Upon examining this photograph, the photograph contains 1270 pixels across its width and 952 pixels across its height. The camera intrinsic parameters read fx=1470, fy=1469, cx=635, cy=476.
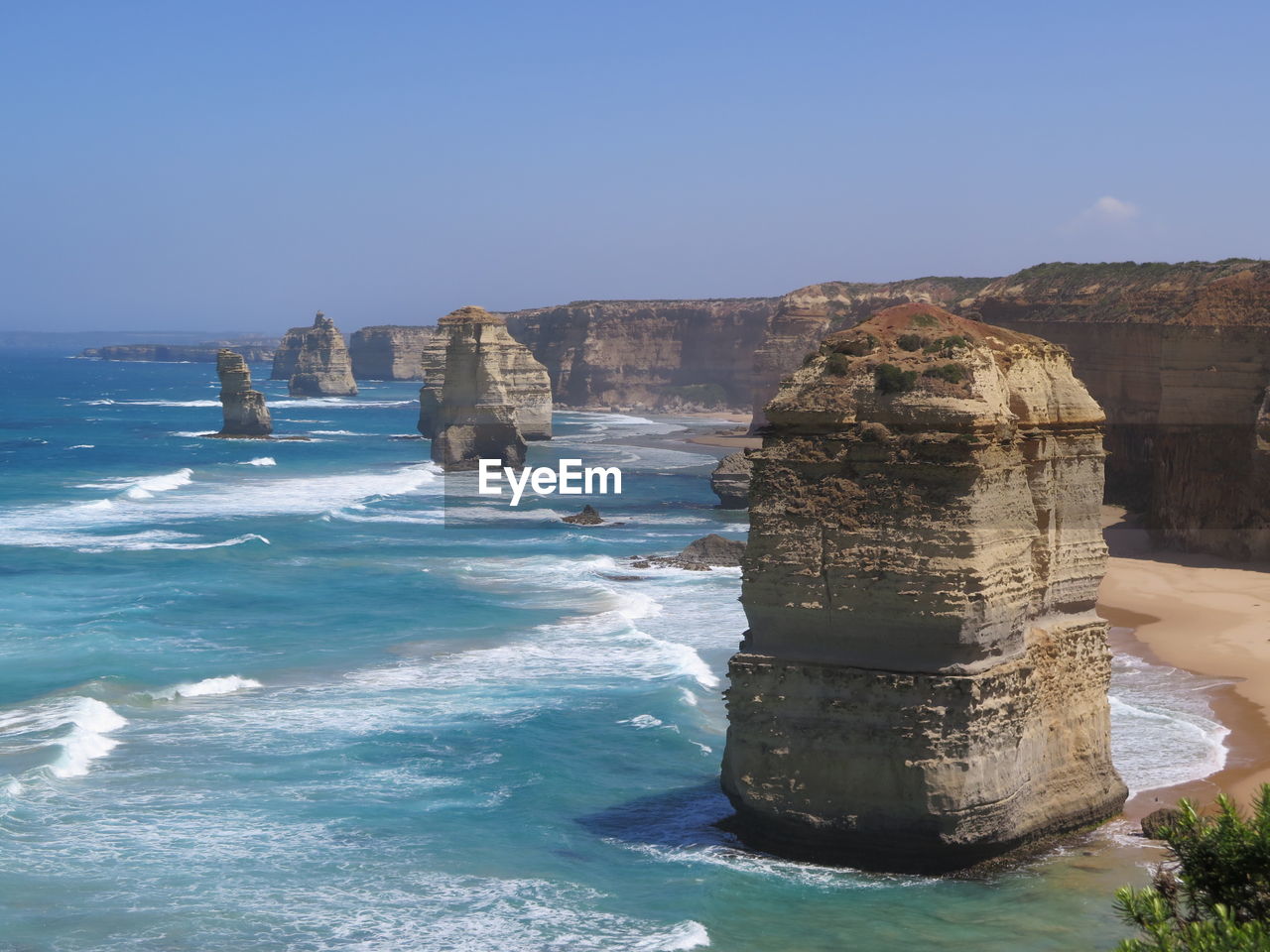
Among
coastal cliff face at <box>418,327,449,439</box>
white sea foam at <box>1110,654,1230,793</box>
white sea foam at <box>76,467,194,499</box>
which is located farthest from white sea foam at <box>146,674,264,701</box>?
coastal cliff face at <box>418,327,449,439</box>

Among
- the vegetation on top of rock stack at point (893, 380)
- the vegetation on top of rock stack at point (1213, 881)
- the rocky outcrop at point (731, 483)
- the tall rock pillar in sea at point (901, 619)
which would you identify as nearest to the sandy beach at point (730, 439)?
the rocky outcrop at point (731, 483)

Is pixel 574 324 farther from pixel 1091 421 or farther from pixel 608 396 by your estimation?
pixel 1091 421

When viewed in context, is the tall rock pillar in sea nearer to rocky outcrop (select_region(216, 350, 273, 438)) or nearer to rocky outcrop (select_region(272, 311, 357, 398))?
rocky outcrop (select_region(216, 350, 273, 438))

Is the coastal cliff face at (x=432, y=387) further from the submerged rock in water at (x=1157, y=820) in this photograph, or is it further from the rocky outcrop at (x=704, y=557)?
the submerged rock in water at (x=1157, y=820)

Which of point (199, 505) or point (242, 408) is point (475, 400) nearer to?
point (199, 505)

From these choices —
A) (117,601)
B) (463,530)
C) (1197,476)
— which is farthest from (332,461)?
(1197,476)

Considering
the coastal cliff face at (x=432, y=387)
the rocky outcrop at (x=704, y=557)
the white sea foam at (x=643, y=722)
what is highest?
the coastal cliff face at (x=432, y=387)

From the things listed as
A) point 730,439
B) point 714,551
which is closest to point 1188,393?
point 714,551
